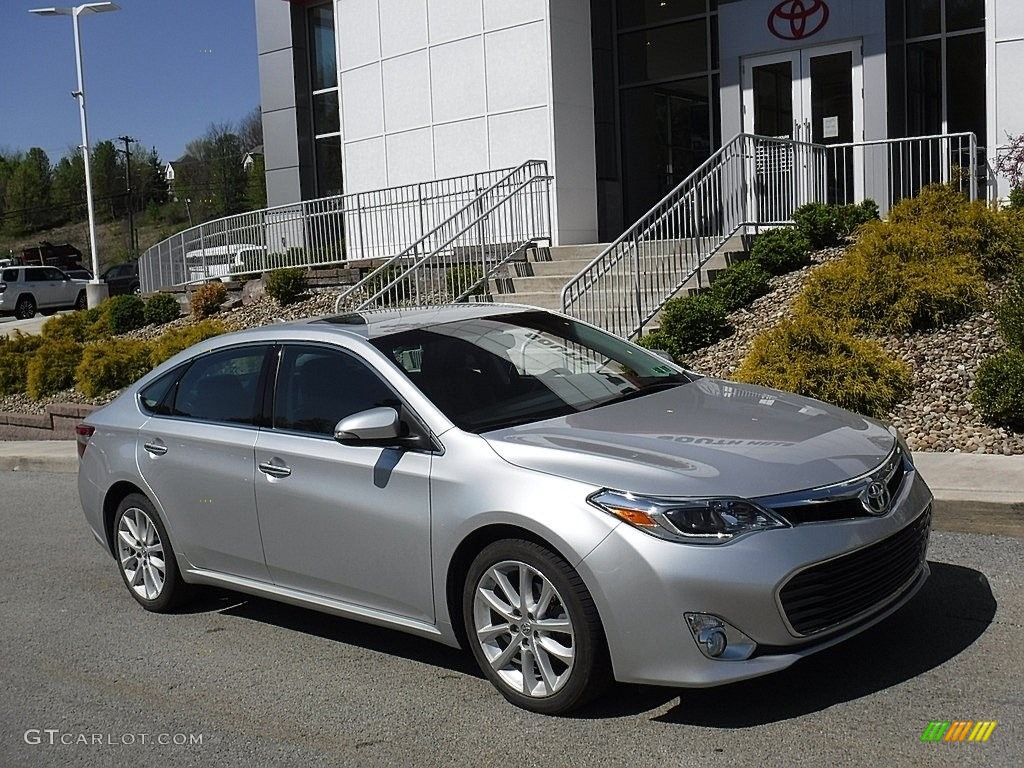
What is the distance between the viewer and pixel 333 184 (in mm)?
25422

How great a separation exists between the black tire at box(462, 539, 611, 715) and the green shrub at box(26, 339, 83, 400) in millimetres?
12866

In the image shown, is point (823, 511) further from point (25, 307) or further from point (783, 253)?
point (25, 307)

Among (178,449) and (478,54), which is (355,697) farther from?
(478,54)

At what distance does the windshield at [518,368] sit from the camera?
5.12 meters

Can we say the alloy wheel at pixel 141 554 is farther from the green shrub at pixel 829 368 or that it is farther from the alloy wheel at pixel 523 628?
the green shrub at pixel 829 368

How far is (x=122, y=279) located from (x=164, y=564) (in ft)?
122

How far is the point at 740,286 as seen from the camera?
479 inches

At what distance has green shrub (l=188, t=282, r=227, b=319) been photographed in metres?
21.5

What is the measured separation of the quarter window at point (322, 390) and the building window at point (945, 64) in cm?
1350

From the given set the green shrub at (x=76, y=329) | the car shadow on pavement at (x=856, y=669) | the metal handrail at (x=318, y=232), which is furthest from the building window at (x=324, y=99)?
the car shadow on pavement at (x=856, y=669)

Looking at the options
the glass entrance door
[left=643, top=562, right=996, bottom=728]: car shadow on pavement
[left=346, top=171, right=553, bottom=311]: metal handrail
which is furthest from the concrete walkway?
the glass entrance door

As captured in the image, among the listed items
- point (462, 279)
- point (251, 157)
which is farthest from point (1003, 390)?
point (251, 157)

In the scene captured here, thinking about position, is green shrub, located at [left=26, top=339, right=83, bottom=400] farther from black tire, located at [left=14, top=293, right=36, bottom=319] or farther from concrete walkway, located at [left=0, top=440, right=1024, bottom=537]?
black tire, located at [left=14, top=293, right=36, bottom=319]

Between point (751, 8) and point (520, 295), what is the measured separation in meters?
6.21
